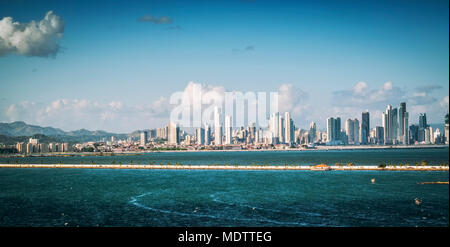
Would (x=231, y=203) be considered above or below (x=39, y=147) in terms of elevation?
above

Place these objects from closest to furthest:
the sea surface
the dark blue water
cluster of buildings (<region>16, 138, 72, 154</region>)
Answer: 1. the sea surface
2. the dark blue water
3. cluster of buildings (<region>16, 138, 72, 154</region>)

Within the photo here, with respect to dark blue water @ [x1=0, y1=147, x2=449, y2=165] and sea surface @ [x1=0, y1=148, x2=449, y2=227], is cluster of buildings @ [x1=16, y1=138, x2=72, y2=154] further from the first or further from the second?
sea surface @ [x1=0, y1=148, x2=449, y2=227]

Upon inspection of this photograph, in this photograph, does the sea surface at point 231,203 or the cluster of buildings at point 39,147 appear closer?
the sea surface at point 231,203

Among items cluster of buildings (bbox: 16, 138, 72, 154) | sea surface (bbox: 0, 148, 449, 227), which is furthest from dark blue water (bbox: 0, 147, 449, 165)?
cluster of buildings (bbox: 16, 138, 72, 154)

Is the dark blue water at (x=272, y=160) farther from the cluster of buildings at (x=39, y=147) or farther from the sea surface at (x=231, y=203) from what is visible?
the cluster of buildings at (x=39, y=147)

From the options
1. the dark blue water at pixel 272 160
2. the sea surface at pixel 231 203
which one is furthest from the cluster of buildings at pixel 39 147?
the sea surface at pixel 231 203

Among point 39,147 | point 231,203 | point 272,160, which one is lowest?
point 272,160

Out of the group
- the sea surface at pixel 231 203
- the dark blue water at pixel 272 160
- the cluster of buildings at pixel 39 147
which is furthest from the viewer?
the cluster of buildings at pixel 39 147

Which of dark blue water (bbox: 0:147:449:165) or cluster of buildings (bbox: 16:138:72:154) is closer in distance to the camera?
dark blue water (bbox: 0:147:449:165)

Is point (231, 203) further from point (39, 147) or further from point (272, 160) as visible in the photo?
point (39, 147)

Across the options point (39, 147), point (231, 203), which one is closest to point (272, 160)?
point (231, 203)

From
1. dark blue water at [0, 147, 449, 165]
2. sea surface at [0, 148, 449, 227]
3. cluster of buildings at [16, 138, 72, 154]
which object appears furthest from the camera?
cluster of buildings at [16, 138, 72, 154]

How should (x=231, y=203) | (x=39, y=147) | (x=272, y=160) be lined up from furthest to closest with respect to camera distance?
(x=39, y=147)
(x=272, y=160)
(x=231, y=203)

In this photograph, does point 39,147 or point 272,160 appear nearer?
point 272,160
